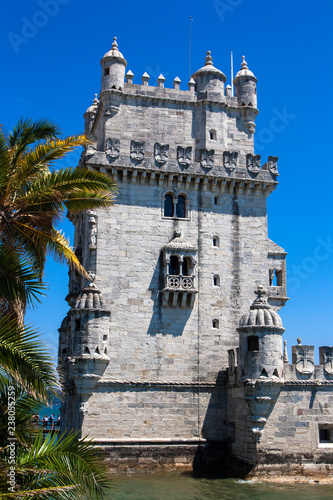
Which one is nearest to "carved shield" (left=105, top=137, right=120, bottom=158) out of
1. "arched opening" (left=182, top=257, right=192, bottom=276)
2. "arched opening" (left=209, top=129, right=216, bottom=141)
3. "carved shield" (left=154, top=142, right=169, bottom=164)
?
"carved shield" (left=154, top=142, right=169, bottom=164)

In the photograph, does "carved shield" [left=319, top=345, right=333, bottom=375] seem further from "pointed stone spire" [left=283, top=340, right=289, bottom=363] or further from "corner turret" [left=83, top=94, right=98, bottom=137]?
"corner turret" [left=83, top=94, right=98, bottom=137]

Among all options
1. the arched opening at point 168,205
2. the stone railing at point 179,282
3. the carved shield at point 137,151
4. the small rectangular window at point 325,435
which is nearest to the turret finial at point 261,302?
the stone railing at point 179,282

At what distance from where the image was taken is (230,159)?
32.9m

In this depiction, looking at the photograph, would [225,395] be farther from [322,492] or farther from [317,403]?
[322,492]

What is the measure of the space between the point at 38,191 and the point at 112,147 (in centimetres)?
1777

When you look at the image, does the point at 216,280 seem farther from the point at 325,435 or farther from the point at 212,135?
the point at 325,435

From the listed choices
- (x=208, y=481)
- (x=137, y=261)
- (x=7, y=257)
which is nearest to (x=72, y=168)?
(x=7, y=257)

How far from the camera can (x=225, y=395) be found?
3034cm

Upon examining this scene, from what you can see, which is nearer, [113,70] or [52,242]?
[52,242]

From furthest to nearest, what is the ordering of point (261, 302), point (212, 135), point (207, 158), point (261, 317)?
point (212, 135) < point (207, 158) < point (261, 302) < point (261, 317)

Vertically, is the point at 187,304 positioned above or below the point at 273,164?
below

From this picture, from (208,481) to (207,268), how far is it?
10.7m

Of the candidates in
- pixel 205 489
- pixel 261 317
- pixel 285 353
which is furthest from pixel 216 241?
pixel 205 489

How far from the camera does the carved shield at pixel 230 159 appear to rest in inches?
1291
